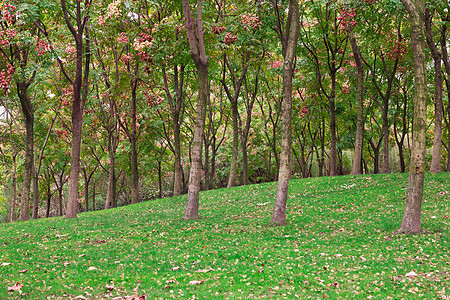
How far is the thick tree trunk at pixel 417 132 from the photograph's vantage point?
10.4m

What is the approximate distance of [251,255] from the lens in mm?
9500

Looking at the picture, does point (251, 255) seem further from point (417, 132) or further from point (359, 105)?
point (359, 105)

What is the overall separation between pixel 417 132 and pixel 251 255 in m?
5.88

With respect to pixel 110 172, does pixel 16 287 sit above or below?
below

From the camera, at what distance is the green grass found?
22.7ft

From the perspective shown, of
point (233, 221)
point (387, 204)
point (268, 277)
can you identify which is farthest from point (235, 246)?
point (387, 204)

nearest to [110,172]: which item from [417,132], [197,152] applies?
[197,152]

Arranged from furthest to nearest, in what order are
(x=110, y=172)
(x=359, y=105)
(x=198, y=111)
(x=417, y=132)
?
(x=110, y=172), (x=359, y=105), (x=198, y=111), (x=417, y=132)

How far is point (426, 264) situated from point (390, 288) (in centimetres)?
179

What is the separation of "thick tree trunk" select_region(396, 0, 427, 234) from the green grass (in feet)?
2.16

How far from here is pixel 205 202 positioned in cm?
2064

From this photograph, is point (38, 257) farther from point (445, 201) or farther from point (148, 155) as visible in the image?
point (148, 155)

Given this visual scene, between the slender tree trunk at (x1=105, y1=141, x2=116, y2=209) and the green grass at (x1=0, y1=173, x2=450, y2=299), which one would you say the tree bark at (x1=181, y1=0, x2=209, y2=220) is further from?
the slender tree trunk at (x1=105, y1=141, x2=116, y2=209)

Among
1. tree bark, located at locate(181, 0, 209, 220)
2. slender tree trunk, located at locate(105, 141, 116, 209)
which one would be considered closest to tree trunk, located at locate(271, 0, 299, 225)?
tree bark, located at locate(181, 0, 209, 220)
